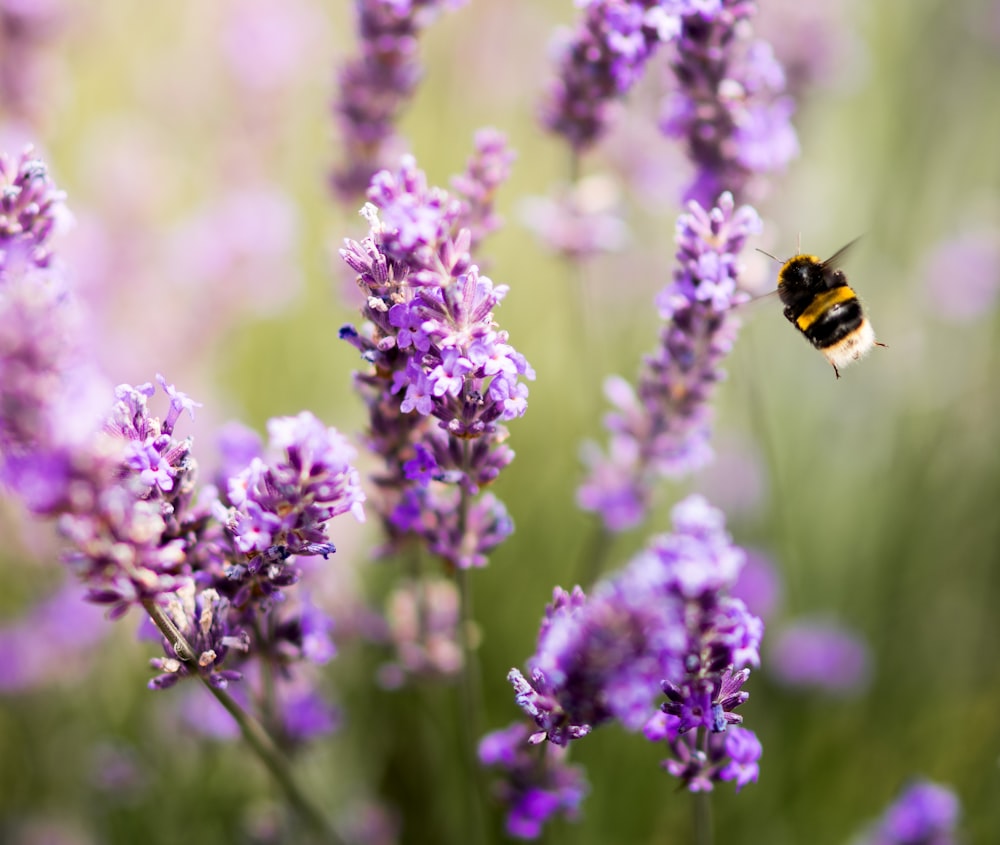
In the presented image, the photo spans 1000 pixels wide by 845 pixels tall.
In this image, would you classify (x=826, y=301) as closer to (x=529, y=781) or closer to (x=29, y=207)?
(x=529, y=781)

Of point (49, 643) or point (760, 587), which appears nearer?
point (49, 643)

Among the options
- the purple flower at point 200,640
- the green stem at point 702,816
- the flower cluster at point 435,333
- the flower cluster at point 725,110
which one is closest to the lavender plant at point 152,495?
the purple flower at point 200,640

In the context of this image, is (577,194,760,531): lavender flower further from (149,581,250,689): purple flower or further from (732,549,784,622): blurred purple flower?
(732,549,784,622): blurred purple flower

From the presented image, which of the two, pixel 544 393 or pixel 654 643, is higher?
pixel 544 393

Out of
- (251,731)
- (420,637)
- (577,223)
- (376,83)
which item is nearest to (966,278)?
(577,223)

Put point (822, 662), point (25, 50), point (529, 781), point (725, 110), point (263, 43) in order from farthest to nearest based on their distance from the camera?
point (263, 43)
point (822, 662)
point (25, 50)
point (725, 110)
point (529, 781)

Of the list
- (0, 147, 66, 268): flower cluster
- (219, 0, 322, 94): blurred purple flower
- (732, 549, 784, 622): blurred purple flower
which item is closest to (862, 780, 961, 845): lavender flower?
(732, 549, 784, 622): blurred purple flower

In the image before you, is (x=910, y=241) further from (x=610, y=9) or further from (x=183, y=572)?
(x=183, y=572)
